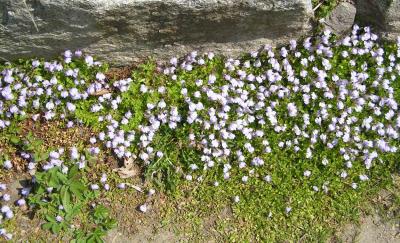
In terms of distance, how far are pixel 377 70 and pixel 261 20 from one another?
1481 mm

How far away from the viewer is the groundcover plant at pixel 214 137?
4.53m

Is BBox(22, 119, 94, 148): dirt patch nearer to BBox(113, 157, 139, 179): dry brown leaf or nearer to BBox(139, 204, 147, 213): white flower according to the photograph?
BBox(113, 157, 139, 179): dry brown leaf

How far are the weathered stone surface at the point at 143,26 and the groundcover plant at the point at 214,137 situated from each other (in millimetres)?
171

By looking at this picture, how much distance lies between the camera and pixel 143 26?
14.5 ft

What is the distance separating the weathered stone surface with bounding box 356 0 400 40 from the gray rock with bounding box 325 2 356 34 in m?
0.17

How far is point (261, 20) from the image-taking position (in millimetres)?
4633

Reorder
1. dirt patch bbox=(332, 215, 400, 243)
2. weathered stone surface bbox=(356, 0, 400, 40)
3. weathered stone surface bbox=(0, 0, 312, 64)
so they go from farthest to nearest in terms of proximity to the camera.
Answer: weathered stone surface bbox=(356, 0, 400, 40) < dirt patch bbox=(332, 215, 400, 243) < weathered stone surface bbox=(0, 0, 312, 64)

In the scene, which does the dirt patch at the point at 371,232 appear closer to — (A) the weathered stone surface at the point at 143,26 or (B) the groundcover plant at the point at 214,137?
(B) the groundcover plant at the point at 214,137

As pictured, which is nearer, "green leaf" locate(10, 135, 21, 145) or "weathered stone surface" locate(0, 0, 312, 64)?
"weathered stone surface" locate(0, 0, 312, 64)

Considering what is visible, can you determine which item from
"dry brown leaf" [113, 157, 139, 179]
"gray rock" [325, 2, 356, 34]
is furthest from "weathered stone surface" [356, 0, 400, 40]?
"dry brown leaf" [113, 157, 139, 179]

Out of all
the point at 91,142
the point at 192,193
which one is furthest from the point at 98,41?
the point at 192,193

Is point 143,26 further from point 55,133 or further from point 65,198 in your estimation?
point 65,198

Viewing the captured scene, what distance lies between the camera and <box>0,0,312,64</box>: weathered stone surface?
4.09m

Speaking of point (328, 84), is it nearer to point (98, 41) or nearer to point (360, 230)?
point (360, 230)
